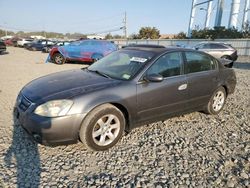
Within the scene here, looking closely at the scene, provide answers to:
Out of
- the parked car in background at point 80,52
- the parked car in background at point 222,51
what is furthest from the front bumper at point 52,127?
the parked car in background at point 222,51

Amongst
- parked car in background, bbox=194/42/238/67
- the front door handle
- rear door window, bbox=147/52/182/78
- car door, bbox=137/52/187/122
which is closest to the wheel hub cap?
car door, bbox=137/52/187/122

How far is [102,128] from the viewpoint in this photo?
3650 millimetres

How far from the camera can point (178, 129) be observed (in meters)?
4.57

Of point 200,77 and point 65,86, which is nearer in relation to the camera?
point 65,86

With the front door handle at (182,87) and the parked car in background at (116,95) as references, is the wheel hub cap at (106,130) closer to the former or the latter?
the parked car in background at (116,95)

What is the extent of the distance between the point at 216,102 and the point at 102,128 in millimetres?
2989

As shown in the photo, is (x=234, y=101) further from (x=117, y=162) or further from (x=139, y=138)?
(x=117, y=162)

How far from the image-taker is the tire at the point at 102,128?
3469 millimetres

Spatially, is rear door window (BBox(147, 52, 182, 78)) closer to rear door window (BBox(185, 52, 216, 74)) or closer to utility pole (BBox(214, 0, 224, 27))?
rear door window (BBox(185, 52, 216, 74))

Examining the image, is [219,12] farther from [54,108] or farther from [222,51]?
[54,108]

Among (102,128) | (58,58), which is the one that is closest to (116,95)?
(102,128)

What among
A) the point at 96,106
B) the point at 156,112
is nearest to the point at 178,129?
the point at 156,112

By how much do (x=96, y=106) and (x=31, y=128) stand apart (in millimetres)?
931

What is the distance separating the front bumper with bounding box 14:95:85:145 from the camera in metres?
3.24
